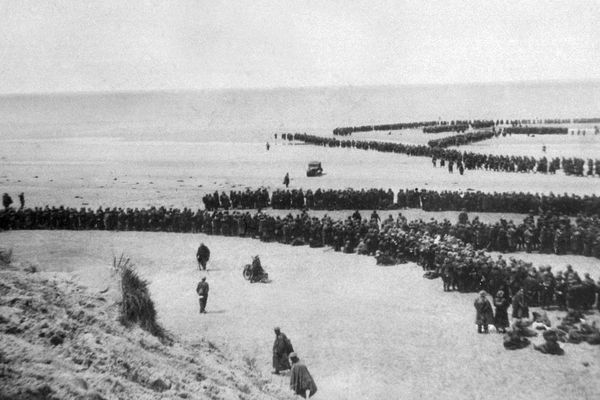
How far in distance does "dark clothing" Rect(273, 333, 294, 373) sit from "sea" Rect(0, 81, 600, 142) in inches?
2654

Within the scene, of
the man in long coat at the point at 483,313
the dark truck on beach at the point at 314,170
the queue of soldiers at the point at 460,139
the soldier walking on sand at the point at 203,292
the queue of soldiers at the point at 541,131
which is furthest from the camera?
the queue of soldiers at the point at 541,131

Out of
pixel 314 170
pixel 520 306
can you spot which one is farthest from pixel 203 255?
pixel 314 170

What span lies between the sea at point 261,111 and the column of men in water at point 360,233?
169ft

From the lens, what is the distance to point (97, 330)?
7402mm

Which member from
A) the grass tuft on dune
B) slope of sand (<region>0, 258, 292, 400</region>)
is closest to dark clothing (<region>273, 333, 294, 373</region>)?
slope of sand (<region>0, 258, 292, 400</region>)

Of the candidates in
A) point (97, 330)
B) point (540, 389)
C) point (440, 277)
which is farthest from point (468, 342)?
point (97, 330)

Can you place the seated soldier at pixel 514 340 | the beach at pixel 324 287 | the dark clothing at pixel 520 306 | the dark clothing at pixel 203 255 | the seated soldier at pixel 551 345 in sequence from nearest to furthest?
the beach at pixel 324 287 → the seated soldier at pixel 551 345 → the seated soldier at pixel 514 340 → the dark clothing at pixel 520 306 → the dark clothing at pixel 203 255

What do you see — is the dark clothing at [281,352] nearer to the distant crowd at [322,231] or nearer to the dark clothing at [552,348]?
the dark clothing at [552,348]

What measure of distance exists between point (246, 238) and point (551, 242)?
11710 millimetres

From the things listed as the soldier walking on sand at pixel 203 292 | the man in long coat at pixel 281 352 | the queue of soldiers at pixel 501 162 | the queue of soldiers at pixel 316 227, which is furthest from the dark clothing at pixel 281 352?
the queue of soldiers at pixel 501 162

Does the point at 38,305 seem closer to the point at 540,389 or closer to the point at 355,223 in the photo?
the point at 540,389

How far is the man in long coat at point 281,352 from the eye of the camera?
11.5m

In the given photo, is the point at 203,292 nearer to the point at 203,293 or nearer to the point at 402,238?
the point at 203,293

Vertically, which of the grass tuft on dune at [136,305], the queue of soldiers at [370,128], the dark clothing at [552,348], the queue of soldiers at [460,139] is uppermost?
the queue of soldiers at [370,128]
